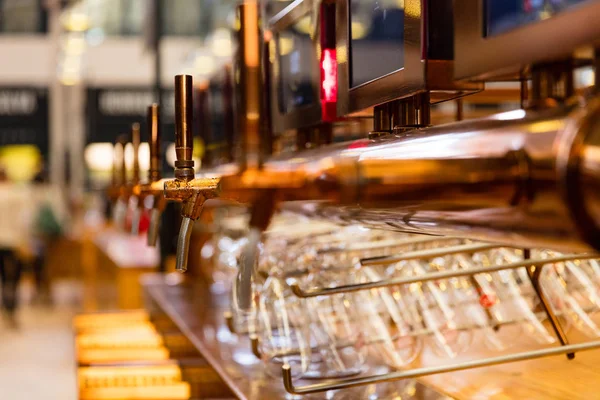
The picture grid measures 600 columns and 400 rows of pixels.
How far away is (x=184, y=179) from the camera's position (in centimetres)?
120

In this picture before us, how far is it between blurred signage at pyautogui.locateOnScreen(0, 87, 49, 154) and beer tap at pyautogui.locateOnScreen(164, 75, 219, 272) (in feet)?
50.6

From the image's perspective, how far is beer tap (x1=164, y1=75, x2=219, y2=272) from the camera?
45.8 inches

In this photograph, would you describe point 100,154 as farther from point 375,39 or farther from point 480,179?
point 480,179

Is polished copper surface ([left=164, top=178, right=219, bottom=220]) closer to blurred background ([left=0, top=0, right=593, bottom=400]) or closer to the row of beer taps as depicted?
the row of beer taps

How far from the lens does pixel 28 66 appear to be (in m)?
16.1

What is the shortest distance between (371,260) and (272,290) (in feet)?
0.79

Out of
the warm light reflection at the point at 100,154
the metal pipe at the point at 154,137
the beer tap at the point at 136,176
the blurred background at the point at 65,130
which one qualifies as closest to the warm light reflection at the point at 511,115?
the metal pipe at the point at 154,137

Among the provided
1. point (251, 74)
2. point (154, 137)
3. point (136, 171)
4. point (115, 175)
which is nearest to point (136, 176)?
point (136, 171)

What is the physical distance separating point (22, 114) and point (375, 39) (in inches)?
609

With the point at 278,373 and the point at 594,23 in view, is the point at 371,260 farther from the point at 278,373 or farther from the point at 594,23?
the point at 594,23

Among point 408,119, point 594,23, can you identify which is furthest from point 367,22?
point 594,23

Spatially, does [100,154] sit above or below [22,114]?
below

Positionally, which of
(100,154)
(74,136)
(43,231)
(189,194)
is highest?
(74,136)

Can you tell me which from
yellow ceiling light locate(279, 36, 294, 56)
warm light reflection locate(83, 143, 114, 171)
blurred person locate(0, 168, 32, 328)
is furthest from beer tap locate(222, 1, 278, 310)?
warm light reflection locate(83, 143, 114, 171)
